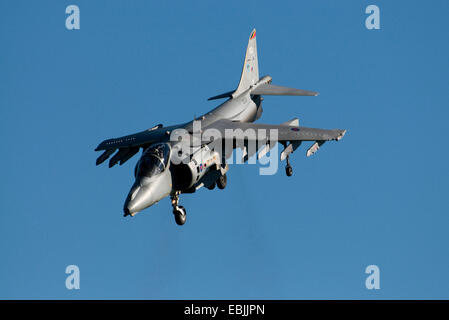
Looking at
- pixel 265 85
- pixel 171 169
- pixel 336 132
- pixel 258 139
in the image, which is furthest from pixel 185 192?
pixel 265 85

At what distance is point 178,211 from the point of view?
146 ft

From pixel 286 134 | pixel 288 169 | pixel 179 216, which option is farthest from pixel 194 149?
pixel 288 169

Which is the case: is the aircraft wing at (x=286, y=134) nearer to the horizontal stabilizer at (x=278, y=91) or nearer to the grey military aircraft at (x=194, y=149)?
the grey military aircraft at (x=194, y=149)

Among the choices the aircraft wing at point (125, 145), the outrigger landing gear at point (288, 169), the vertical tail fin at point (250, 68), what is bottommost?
the outrigger landing gear at point (288, 169)

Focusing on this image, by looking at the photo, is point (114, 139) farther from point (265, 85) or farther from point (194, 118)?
point (265, 85)

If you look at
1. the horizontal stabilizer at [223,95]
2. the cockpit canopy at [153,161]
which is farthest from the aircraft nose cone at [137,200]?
the horizontal stabilizer at [223,95]

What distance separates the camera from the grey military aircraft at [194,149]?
42500 mm

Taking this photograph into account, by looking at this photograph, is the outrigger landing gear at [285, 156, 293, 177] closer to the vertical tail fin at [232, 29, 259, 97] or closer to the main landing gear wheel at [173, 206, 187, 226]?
the vertical tail fin at [232, 29, 259, 97]

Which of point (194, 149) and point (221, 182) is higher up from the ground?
point (194, 149)

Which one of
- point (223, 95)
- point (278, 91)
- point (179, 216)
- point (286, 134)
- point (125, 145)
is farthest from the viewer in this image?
point (278, 91)

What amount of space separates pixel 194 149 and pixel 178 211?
2.97 meters

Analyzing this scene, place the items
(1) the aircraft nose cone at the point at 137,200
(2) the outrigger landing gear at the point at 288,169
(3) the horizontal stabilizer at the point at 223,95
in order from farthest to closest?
(3) the horizontal stabilizer at the point at 223,95 → (2) the outrigger landing gear at the point at 288,169 → (1) the aircraft nose cone at the point at 137,200

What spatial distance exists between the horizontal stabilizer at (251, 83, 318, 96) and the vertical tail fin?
2.22 ft

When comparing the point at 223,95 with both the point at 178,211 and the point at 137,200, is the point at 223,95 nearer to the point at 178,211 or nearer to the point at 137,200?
the point at 178,211
